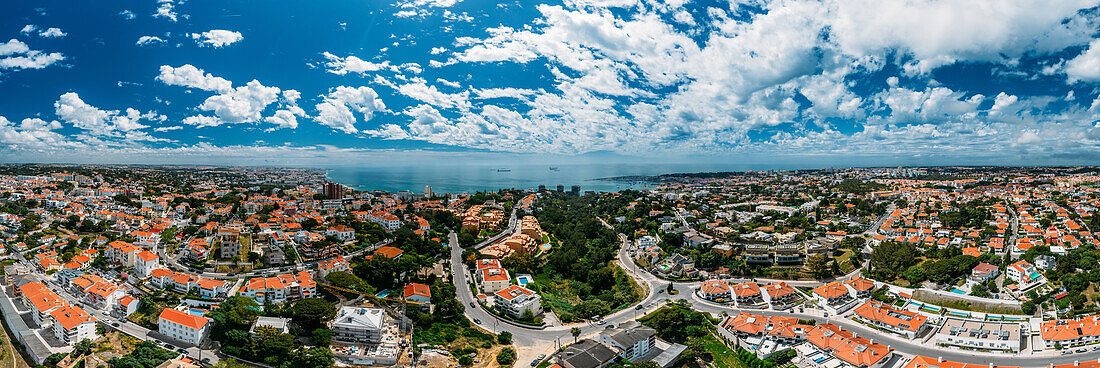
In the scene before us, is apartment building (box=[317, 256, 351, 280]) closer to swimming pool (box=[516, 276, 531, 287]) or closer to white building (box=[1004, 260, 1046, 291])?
swimming pool (box=[516, 276, 531, 287])

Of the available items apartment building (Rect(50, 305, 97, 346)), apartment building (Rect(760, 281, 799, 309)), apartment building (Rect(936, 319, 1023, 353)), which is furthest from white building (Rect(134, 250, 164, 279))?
apartment building (Rect(936, 319, 1023, 353))

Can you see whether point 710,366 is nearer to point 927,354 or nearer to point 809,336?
point 809,336

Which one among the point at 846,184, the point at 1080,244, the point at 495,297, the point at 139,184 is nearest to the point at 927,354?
the point at 495,297

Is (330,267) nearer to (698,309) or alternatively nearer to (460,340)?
(460,340)

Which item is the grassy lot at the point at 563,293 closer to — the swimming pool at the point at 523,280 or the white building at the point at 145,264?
the swimming pool at the point at 523,280

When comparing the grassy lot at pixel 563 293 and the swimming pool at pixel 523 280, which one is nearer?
the grassy lot at pixel 563 293

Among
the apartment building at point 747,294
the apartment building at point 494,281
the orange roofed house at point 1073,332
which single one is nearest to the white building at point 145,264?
the apartment building at point 494,281

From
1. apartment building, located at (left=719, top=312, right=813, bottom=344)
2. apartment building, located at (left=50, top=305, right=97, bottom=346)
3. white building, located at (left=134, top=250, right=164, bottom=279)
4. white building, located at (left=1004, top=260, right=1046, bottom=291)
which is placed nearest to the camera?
apartment building, located at (left=50, top=305, right=97, bottom=346)

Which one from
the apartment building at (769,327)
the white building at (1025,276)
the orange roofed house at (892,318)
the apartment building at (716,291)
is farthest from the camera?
the white building at (1025,276)
